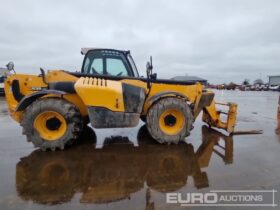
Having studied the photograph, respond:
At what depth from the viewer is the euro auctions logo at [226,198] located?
10.0 feet

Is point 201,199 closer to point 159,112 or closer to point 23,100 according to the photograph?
point 159,112

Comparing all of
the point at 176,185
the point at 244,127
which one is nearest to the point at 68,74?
the point at 176,185

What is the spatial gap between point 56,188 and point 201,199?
6.77 ft

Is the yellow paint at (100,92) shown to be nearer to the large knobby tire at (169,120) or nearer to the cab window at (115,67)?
the large knobby tire at (169,120)

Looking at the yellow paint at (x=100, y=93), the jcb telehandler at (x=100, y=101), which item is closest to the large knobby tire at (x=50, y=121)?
the jcb telehandler at (x=100, y=101)

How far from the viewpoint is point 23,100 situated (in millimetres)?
5125

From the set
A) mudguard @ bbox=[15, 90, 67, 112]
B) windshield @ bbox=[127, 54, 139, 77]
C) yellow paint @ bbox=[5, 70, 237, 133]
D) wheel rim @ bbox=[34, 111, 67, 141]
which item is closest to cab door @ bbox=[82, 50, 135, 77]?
windshield @ bbox=[127, 54, 139, 77]

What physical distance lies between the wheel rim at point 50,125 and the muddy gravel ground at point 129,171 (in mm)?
401

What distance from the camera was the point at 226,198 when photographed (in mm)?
3182

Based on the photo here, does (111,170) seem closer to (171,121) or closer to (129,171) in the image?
(129,171)

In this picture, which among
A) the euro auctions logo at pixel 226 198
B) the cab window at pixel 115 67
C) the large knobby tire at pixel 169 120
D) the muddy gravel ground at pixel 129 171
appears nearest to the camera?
the euro auctions logo at pixel 226 198

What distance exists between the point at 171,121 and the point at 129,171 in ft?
6.80

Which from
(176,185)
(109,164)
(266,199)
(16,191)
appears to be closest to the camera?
(266,199)

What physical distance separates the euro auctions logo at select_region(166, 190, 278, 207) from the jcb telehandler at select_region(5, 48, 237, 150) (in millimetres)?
2346
